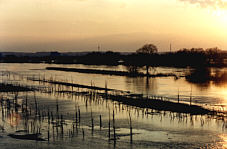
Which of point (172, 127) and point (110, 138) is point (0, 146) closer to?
point (110, 138)

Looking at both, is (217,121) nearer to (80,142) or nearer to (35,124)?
(80,142)

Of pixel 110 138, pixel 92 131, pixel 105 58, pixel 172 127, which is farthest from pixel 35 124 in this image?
pixel 105 58

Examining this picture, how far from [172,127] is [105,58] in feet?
442

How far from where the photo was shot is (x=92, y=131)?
2050 cm

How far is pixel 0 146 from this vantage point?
1764cm

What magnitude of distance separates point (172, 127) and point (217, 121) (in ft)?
11.8

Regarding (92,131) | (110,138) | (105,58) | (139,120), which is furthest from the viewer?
(105,58)

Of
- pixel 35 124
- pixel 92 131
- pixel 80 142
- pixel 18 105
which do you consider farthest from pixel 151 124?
pixel 18 105

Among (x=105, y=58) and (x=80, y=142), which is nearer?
(x=80, y=142)

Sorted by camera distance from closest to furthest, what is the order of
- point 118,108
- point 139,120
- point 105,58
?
point 139,120 < point 118,108 < point 105,58

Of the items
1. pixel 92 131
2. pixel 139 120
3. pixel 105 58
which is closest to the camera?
pixel 92 131

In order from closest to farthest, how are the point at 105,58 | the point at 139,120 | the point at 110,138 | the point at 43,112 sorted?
1. the point at 110,138
2. the point at 139,120
3. the point at 43,112
4. the point at 105,58

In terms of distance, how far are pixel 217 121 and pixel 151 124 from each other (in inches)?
185

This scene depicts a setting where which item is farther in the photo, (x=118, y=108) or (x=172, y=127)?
(x=118, y=108)
